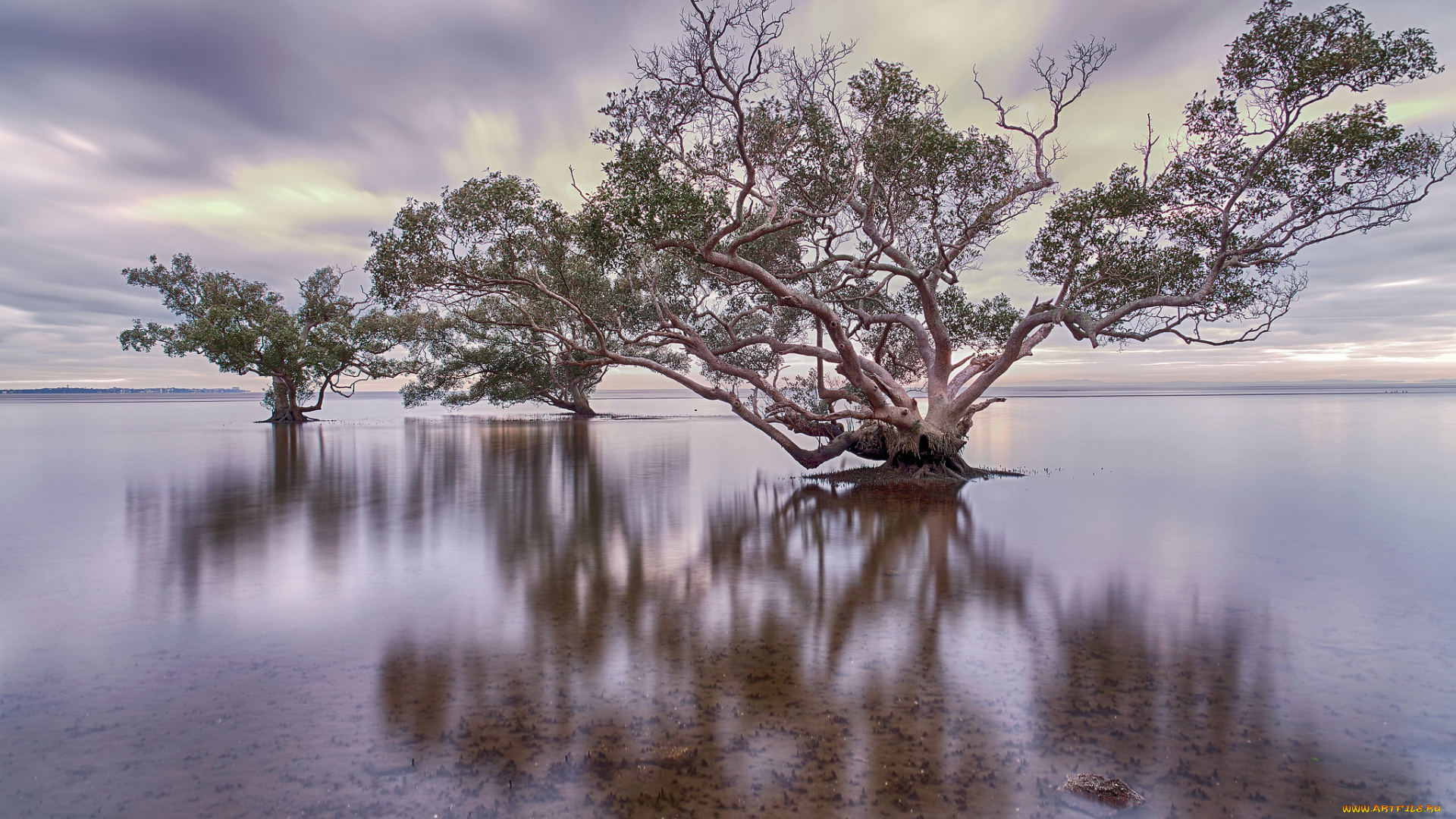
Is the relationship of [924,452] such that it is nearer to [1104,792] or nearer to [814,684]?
[814,684]

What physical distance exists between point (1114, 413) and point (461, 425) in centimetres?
5141

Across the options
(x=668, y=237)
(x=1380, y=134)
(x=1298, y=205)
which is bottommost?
(x=668, y=237)

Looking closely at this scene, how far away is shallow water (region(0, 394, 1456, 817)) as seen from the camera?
391cm

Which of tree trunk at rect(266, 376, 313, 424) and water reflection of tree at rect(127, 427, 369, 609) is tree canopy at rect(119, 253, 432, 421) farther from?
water reflection of tree at rect(127, 427, 369, 609)

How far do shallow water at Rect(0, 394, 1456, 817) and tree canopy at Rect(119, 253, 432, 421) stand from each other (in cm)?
2651

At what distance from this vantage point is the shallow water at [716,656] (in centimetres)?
391

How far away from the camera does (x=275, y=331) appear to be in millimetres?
37250

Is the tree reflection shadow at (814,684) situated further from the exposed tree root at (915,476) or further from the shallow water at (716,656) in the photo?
the exposed tree root at (915,476)

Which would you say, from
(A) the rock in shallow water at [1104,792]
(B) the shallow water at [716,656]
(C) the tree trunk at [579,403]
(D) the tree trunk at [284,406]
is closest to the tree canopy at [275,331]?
(D) the tree trunk at [284,406]

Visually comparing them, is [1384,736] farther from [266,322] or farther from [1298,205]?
[266,322]

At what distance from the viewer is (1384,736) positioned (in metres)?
4.53

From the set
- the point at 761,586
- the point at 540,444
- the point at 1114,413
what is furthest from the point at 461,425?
the point at 1114,413

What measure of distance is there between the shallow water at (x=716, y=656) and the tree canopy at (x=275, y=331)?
87.0 feet

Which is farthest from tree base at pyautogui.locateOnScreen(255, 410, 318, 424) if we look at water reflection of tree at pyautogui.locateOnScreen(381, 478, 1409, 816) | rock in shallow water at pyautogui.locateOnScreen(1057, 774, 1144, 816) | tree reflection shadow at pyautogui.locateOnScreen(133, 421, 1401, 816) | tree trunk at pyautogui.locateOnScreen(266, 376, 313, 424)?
rock in shallow water at pyautogui.locateOnScreen(1057, 774, 1144, 816)
